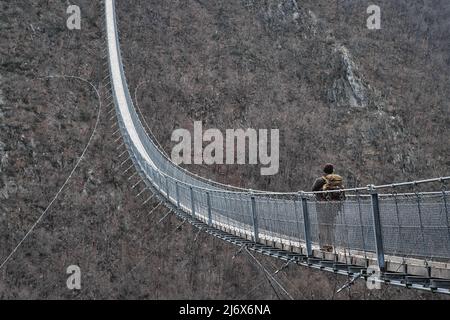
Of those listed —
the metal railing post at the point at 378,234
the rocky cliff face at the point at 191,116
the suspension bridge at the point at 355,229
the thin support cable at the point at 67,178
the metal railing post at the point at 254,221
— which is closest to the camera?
the suspension bridge at the point at 355,229

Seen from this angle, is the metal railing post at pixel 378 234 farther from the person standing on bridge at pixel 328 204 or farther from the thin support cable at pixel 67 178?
the thin support cable at pixel 67 178

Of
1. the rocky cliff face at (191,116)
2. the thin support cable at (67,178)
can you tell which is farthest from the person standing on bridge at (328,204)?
the thin support cable at (67,178)

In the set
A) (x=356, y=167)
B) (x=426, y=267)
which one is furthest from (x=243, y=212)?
(x=356, y=167)

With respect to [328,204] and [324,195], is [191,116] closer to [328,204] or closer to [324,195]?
[324,195]

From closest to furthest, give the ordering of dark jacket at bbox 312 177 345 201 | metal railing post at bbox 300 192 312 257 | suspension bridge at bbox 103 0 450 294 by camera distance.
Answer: suspension bridge at bbox 103 0 450 294 < dark jacket at bbox 312 177 345 201 < metal railing post at bbox 300 192 312 257

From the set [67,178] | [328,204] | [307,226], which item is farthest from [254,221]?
[67,178]

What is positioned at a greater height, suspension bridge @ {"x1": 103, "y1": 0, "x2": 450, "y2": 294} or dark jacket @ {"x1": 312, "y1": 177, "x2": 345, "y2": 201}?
dark jacket @ {"x1": 312, "y1": 177, "x2": 345, "y2": 201}

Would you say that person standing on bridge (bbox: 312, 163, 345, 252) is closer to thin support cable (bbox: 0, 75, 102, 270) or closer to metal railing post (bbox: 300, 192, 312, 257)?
metal railing post (bbox: 300, 192, 312, 257)

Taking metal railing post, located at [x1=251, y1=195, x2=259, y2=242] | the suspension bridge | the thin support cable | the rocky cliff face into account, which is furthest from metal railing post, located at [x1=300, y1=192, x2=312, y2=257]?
the thin support cable
